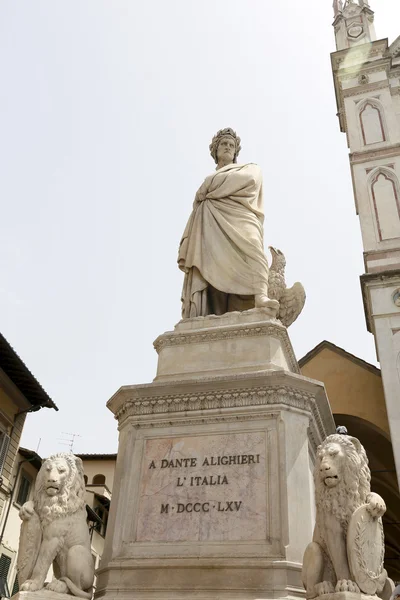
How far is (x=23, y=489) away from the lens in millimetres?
22172

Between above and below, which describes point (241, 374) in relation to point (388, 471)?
below

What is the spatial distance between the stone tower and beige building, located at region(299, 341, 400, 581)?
1.19 meters

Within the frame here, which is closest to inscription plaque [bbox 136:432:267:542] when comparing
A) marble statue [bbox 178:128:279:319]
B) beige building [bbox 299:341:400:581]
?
marble statue [bbox 178:128:279:319]

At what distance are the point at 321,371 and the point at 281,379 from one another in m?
9.81

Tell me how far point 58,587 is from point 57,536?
1.25ft

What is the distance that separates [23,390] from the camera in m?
21.5

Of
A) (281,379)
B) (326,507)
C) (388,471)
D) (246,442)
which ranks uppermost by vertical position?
(388,471)

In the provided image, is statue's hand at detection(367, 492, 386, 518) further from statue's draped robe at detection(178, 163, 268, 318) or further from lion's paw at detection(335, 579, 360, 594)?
statue's draped robe at detection(178, 163, 268, 318)

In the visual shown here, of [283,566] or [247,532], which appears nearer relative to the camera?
[283,566]

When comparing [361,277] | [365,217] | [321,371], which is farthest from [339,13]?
[321,371]

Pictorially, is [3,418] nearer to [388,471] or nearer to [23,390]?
[23,390]

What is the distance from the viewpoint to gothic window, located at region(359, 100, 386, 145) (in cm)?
1764

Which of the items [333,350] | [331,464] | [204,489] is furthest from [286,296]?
[333,350]

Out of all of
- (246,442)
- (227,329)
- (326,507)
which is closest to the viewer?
(326,507)
